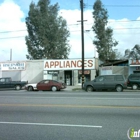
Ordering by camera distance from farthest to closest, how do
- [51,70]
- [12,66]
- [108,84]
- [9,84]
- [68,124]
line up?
[12,66]
[51,70]
[9,84]
[108,84]
[68,124]

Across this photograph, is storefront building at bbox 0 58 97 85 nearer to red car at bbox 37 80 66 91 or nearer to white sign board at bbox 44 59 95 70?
white sign board at bbox 44 59 95 70

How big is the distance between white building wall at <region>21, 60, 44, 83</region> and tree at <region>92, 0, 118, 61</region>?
587 inches

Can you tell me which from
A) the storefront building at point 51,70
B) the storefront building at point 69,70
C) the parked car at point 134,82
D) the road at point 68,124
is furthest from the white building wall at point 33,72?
the road at point 68,124

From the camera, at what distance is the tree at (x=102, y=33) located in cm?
4494

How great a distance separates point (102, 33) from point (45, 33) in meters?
11.1

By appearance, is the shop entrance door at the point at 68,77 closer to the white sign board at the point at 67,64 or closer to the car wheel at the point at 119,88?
the white sign board at the point at 67,64

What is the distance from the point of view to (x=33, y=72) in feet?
116

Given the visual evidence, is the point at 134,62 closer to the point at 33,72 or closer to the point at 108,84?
the point at 108,84

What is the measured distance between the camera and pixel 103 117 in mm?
8281

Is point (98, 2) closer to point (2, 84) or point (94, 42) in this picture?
point (94, 42)

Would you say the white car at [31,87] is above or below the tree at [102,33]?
below

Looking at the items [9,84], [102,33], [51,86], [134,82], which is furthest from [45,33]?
[134,82]

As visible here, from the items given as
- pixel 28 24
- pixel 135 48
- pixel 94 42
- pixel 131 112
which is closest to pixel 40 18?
pixel 28 24

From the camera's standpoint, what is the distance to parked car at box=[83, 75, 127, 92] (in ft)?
74.8
